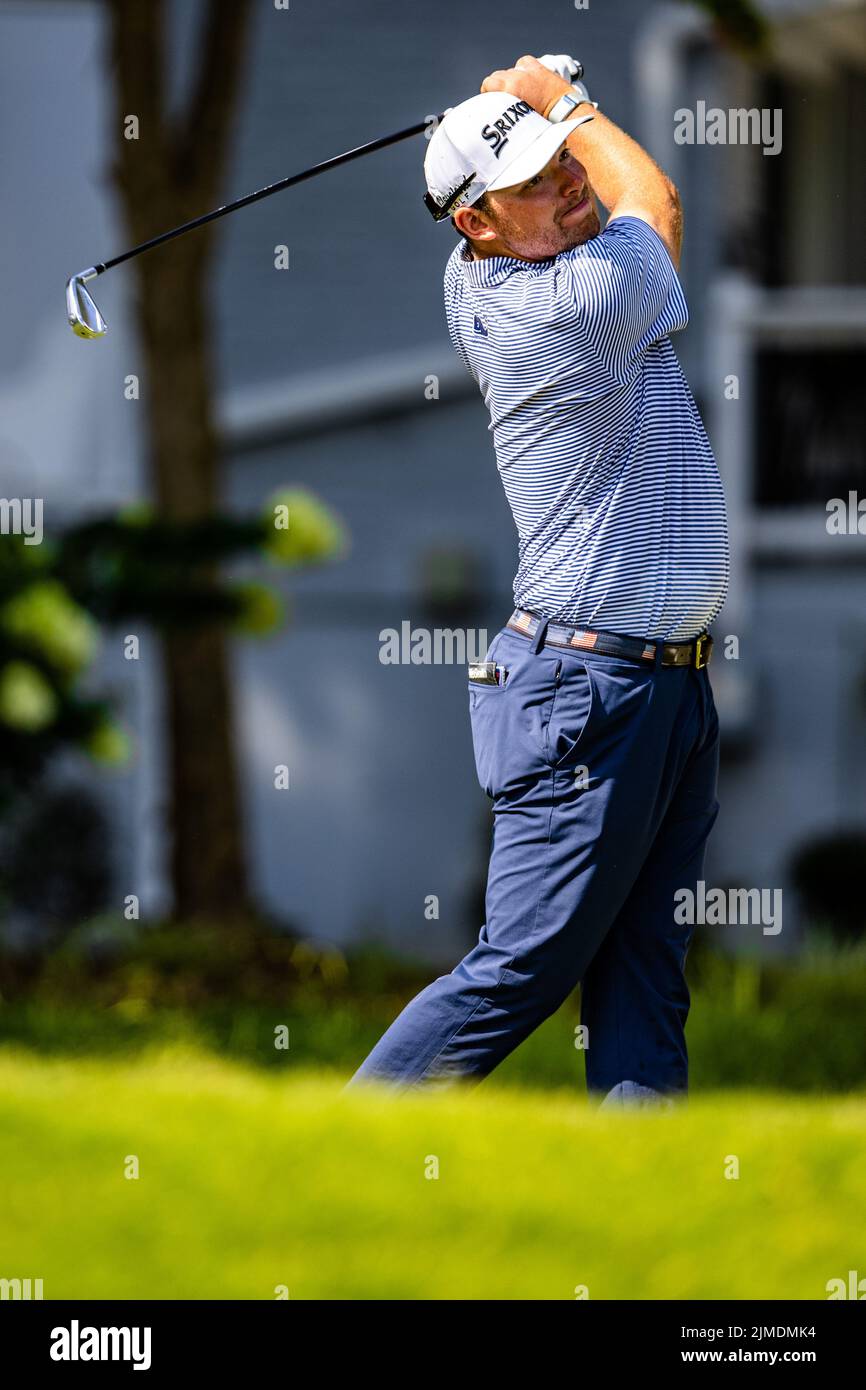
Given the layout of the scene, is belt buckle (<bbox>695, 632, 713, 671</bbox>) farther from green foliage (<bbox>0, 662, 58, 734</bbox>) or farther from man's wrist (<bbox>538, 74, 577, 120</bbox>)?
Answer: green foliage (<bbox>0, 662, 58, 734</bbox>)

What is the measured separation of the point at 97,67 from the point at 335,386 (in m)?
2.10

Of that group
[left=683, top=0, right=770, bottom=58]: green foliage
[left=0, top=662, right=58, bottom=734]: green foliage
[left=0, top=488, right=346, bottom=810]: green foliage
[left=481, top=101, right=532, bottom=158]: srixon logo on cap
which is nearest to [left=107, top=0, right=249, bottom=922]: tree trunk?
[left=0, top=488, right=346, bottom=810]: green foliage

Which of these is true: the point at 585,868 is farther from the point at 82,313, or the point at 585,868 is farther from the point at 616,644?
the point at 82,313

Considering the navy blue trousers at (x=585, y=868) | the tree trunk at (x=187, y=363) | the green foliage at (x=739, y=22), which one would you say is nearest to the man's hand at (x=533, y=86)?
the navy blue trousers at (x=585, y=868)

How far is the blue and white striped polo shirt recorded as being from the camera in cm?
319

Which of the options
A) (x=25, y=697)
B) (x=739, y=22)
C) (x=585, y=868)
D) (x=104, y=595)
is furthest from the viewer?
(x=104, y=595)

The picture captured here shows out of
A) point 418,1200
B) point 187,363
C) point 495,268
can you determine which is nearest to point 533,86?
point 495,268

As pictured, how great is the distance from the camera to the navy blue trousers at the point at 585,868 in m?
3.23

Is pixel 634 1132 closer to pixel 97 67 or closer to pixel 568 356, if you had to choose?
pixel 568 356

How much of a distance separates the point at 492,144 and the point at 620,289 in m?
0.32

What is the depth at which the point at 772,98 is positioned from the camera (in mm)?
9820

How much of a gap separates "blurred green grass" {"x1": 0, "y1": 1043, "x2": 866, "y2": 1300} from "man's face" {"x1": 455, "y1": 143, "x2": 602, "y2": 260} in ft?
4.89

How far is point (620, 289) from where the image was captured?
10.3ft
